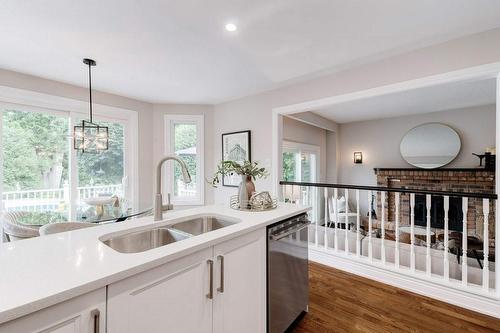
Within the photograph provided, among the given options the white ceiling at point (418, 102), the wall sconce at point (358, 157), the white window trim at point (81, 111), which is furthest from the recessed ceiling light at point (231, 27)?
the wall sconce at point (358, 157)

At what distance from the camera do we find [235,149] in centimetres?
416

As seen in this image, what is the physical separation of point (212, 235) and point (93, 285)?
1.85 feet

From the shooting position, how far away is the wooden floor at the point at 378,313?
1.88 m

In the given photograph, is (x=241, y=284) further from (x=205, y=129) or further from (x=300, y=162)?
(x=300, y=162)

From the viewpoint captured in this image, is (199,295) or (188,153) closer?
(199,295)

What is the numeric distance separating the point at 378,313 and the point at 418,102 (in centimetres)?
394

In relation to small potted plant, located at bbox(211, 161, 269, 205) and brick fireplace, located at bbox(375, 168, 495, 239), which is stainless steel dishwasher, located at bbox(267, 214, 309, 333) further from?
brick fireplace, located at bbox(375, 168, 495, 239)

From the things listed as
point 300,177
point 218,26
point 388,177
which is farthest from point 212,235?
point 388,177

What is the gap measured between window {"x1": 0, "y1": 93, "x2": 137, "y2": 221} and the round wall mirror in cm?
567

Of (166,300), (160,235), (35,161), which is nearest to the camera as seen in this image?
(166,300)

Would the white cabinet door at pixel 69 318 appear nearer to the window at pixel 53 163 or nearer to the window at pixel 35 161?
the window at pixel 53 163

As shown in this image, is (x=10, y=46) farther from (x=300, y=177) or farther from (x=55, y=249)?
→ (x=300, y=177)

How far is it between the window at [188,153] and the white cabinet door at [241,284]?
3.13 meters

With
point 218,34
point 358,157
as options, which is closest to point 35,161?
point 218,34
